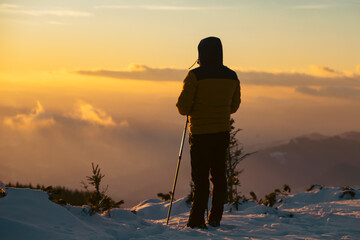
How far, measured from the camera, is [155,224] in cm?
780

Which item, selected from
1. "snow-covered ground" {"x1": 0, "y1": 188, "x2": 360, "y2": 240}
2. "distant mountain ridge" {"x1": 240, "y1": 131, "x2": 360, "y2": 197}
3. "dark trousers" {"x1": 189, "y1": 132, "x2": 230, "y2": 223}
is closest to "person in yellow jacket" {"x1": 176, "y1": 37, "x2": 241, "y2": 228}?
"dark trousers" {"x1": 189, "y1": 132, "x2": 230, "y2": 223}

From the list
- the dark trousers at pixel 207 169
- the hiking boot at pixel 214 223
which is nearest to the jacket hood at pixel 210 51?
the dark trousers at pixel 207 169

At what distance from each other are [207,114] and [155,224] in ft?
6.93

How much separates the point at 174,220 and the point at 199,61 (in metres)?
2.86

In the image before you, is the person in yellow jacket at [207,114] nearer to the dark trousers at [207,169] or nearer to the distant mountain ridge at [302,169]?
the dark trousers at [207,169]

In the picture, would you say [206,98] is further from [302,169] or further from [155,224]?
[302,169]

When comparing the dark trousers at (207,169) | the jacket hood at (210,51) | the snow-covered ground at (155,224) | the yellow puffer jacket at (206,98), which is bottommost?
the snow-covered ground at (155,224)

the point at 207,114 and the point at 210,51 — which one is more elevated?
the point at 210,51

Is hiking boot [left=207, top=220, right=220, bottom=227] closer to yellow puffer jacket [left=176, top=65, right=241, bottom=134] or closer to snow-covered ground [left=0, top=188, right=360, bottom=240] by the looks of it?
snow-covered ground [left=0, top=188, right=360, bottom=240]

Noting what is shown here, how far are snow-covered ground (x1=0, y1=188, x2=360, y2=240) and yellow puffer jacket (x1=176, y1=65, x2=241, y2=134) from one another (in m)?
1.60

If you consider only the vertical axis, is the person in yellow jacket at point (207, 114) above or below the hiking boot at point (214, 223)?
above

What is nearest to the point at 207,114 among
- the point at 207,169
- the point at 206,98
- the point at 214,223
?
the point at 206,98

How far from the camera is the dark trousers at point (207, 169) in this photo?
718 centimetres

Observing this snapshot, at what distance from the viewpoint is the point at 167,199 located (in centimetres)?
1102
